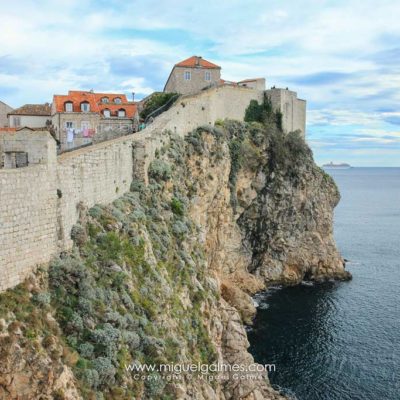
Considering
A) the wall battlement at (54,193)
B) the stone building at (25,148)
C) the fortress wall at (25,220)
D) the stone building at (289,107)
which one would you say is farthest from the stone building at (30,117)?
the fortress wall at (25,220)

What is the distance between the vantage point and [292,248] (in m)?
56.2

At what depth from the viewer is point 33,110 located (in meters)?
41.0

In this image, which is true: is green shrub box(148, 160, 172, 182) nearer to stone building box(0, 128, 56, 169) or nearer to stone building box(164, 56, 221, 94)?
stone building box(0, 128, 56, 169)

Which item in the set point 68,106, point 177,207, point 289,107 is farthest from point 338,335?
point 68,106

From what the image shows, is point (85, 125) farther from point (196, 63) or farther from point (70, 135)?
point (196, 63)

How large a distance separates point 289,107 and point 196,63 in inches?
537

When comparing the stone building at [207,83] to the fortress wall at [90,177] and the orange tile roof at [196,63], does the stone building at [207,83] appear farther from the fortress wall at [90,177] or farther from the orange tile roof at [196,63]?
the fortress wall at [90,177]

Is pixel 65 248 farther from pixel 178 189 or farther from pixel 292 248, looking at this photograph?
pixel 292 248

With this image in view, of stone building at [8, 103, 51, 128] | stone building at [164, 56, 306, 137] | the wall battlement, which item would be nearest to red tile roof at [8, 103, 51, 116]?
stone building at [8, 103, 51, 128]

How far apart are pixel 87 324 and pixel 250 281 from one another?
123 ft

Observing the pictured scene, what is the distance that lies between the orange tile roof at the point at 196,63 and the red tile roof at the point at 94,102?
762 centimetres

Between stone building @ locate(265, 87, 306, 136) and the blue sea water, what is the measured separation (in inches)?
775

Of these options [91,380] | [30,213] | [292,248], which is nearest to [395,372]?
[292,248]

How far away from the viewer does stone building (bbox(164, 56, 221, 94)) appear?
163 feet
